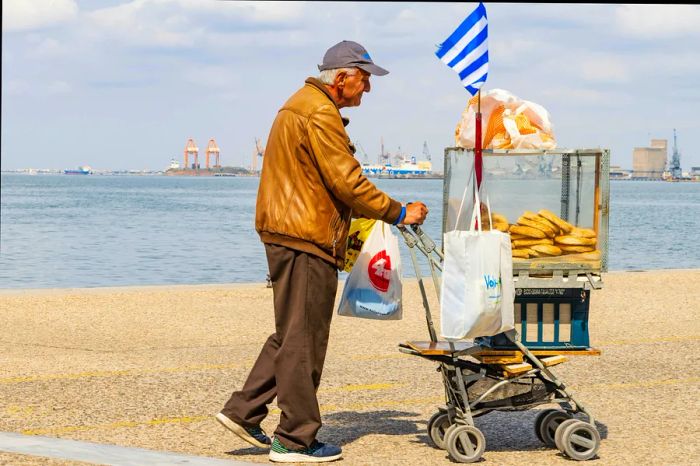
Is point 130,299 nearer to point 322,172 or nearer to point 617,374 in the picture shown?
point 617,374

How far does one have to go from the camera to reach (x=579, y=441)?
20.6ft

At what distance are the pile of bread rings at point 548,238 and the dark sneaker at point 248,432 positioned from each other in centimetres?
160

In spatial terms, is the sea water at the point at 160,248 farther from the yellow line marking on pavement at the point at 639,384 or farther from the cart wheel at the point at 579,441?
the cart wheel at the point at 579,441

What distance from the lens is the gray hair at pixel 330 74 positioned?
6.15 metres

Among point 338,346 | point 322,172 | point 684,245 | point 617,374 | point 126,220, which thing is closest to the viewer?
point 322,172

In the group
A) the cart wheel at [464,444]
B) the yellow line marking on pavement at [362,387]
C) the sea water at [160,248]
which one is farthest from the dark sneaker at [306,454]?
the sea water at [160,248]

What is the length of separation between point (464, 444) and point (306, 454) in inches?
29.1

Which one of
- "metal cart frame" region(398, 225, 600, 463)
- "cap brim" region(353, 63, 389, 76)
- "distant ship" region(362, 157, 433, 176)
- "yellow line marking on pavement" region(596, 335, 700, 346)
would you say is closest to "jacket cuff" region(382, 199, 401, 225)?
"metal cart frame" region(398, 225, 600, 463)

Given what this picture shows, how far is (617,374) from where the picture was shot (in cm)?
883

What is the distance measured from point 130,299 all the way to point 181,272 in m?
17.2

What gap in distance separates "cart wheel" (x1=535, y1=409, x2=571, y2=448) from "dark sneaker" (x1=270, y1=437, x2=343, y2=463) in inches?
42.4

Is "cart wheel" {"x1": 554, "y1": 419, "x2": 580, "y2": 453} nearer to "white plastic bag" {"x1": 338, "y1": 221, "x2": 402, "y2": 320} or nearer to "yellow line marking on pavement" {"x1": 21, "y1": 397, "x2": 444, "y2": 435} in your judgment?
"white plastic bag" {"x1": 338, "y1": 221, "x2": 402, "y2": 320}

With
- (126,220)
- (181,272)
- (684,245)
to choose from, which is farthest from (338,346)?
(126,220)

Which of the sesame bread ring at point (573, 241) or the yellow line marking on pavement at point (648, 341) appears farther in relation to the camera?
the yellow line marking on pavement at point (648, 341)
